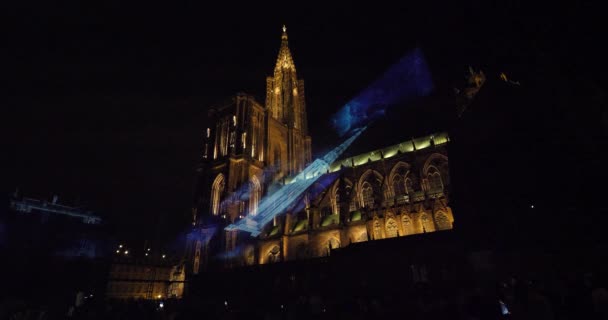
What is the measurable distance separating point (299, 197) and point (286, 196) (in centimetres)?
278

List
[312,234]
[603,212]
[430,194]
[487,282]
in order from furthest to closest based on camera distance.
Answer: [312,234], [430,194], [487,282], [603,212]

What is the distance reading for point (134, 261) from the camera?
52281mm

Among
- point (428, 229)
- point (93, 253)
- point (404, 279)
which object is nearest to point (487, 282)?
point (404, 279)

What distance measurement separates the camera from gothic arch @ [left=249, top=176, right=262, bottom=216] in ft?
145

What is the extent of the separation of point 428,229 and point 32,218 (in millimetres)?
55200

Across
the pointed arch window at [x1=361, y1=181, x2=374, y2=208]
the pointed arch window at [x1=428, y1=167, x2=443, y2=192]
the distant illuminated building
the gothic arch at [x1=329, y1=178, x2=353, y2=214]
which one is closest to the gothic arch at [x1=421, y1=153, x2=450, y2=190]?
the pointed arch window at [x1=428, y1=167, x2=443, y2=192]

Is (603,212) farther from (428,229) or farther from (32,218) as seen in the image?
(32,218)

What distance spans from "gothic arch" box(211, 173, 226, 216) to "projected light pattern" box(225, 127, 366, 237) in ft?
18.4

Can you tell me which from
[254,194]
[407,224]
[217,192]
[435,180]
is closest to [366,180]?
[435,180]

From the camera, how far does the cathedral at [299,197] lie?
3178cm

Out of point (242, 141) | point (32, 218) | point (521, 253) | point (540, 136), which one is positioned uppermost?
point (242, 141)

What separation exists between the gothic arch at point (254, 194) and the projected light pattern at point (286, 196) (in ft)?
2.19

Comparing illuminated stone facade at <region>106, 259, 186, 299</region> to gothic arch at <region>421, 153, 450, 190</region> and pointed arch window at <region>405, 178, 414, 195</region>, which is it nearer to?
pointed arch window at <region>405, 178, 414, 195</region>

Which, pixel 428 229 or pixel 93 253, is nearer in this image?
pixel 428 229
